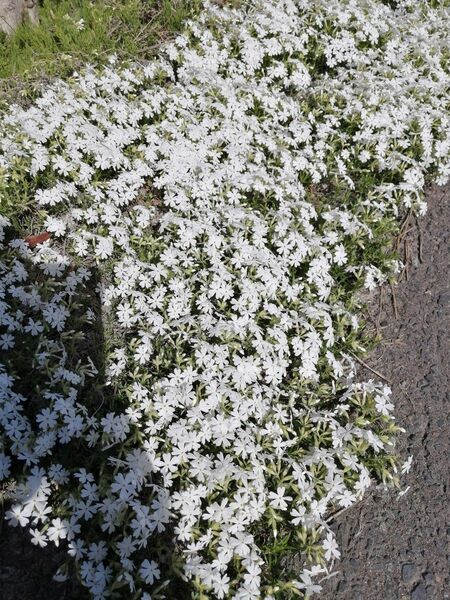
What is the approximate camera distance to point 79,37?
480cm

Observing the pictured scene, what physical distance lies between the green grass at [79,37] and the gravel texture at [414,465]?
3032mm

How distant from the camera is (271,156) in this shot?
4.55 metres

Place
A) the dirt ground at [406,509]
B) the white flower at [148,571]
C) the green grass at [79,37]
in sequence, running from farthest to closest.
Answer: the green grass at [79,37] < the dirt ground at [406,509] < the white flower at [148,571]

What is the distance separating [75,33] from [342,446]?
13.4 ft

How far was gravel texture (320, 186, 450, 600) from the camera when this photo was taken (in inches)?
121

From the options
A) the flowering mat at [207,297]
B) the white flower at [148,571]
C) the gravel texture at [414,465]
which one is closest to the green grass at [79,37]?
the flowering mat at [207,297]

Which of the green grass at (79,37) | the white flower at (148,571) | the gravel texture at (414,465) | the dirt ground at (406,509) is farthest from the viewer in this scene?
the green grass at (79,37)

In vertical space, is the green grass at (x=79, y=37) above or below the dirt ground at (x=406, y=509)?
above

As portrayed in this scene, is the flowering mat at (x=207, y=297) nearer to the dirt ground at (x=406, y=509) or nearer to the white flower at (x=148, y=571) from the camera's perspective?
the white flower at (x=148, y=571)

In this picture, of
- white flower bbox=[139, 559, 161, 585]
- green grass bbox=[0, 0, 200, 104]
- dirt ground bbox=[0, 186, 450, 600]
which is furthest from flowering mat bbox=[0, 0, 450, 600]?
green grass bbox=[0, 0, 200, 104]

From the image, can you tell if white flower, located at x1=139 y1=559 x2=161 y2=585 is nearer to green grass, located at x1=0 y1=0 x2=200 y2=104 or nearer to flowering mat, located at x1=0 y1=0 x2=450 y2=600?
flowering mat, located at x1=0 y1=0 x2=450 y2=600

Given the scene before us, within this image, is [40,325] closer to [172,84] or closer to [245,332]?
[245,332]

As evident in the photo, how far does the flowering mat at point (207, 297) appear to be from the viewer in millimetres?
2803

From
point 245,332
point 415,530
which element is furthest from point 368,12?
point 415,530
